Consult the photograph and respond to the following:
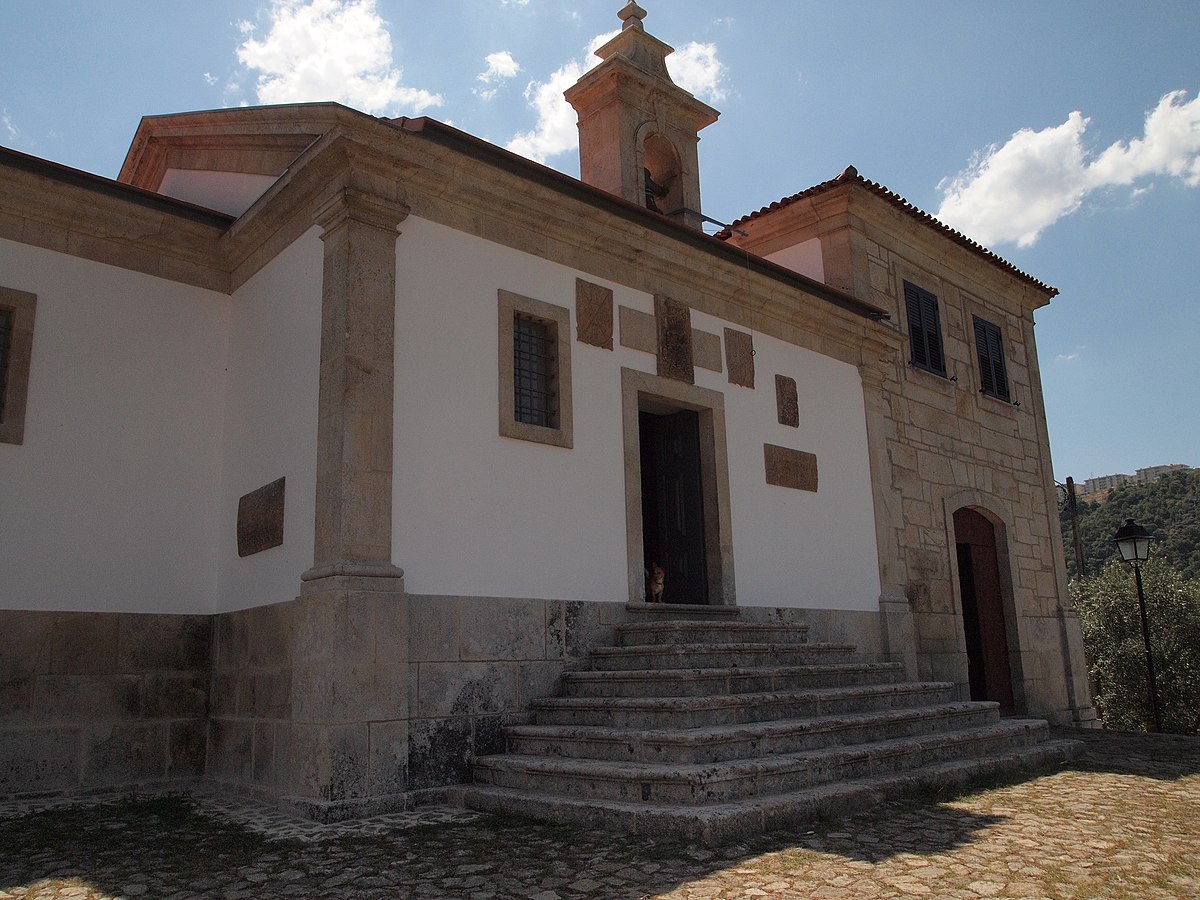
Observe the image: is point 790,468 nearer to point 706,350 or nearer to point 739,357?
point 739,357

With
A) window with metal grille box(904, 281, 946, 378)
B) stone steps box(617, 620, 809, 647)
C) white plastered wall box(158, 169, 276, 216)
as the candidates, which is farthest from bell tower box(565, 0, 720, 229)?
stone steps box(617, 620, 809, 647)

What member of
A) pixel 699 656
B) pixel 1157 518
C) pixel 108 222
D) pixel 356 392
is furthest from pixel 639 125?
pixel 1157 518

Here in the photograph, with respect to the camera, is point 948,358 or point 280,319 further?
point 948,358

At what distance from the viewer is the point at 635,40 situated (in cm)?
1153

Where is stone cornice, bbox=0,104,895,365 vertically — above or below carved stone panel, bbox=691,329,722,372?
above

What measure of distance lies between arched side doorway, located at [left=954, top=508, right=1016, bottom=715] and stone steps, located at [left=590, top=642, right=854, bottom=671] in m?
5.28

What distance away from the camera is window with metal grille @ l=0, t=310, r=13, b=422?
6969 millimetres

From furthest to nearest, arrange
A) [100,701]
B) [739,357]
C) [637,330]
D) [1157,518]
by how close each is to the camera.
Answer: [1157,518]
[739,357]
[637,330]
[100,701]

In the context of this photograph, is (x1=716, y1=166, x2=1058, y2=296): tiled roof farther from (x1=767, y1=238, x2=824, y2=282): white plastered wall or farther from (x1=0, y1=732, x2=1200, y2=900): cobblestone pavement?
(x1=0, y1=732, x2=1200, y2=900): cobblestone pavement

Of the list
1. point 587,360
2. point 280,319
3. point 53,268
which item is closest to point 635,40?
point 587,360

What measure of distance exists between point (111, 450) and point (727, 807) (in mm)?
5331

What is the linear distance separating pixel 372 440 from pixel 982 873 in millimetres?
4360

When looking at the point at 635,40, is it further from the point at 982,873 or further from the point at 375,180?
the point at 982,873

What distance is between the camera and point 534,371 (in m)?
7.80
